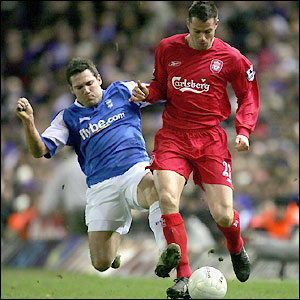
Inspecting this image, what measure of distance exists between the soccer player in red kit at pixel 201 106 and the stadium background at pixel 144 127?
2.06m

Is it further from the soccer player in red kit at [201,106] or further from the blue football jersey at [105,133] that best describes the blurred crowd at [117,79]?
the soccer player in red kit at [201,106]

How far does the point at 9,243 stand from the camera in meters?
11.0

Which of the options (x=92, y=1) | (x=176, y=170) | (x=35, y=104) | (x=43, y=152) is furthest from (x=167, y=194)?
(x=92, y=1)

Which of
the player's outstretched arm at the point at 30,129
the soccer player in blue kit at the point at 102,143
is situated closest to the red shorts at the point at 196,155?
the soccer player in blue kit at the point at 102,143

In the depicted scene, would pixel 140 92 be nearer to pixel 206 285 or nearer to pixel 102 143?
pixel 102 143

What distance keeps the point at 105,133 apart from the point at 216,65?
1264mm

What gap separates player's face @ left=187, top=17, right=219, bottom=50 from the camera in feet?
18.6

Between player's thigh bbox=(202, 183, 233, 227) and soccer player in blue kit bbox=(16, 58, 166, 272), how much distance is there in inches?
27.5

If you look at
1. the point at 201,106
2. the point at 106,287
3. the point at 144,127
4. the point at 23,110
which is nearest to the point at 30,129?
the point at 23,110

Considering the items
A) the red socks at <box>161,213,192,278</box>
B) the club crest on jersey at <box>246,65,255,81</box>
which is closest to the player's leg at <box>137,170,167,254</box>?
the red socks at <box>161,213,192,278</box>

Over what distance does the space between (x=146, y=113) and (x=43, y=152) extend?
6.50 metres

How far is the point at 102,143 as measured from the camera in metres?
6.51

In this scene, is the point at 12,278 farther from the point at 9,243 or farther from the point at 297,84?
the point at 297,84

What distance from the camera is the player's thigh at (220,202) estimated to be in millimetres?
5723
